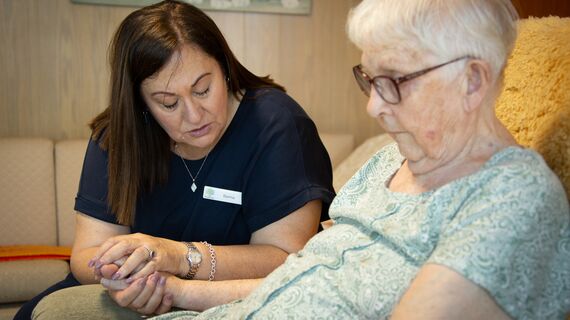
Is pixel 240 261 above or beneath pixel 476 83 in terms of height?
beneath

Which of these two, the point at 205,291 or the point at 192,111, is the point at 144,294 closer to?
the point at 205,291

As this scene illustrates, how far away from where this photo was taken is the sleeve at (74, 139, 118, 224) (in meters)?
1.98

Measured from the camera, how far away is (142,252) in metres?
1.67

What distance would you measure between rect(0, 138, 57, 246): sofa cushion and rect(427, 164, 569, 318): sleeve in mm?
2584

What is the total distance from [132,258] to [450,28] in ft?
2.96

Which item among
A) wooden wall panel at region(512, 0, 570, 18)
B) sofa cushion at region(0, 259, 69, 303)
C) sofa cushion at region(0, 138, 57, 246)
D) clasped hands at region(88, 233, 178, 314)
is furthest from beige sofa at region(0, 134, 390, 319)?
clasped hands at region(88, 233, 178, 314)

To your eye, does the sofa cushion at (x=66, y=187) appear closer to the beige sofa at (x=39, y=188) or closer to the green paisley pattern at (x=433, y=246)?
the beige sofa at (x=39, y=188)

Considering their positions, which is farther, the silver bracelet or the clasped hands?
the silver bracelet

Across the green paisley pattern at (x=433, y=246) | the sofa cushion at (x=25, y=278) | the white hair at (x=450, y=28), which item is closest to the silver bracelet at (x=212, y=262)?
the green paisley pattern at (x=433, y=246)

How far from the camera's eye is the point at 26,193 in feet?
10.8

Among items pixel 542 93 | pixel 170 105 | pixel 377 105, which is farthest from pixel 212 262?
pixel 542 93

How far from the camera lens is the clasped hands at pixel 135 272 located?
1657mm

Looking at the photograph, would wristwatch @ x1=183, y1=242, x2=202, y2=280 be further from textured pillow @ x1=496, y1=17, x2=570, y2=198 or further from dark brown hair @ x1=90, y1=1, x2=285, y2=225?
textured pillow @ x1=496, y1=17, x2=570, y2=198

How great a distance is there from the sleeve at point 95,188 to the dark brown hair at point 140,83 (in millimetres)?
32
